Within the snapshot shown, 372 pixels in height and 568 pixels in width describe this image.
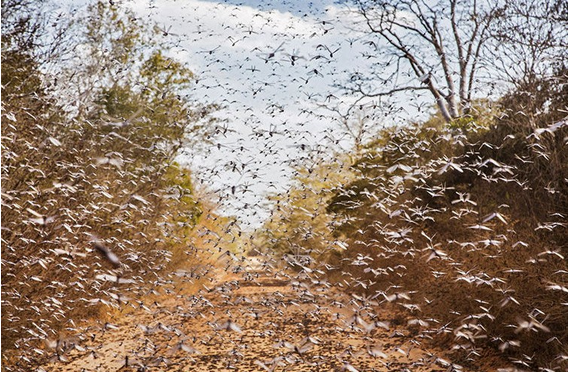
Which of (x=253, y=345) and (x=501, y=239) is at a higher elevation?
(x=501, y=239)

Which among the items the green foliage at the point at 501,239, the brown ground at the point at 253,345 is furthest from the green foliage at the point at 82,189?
the green foliage at the point at 501,239

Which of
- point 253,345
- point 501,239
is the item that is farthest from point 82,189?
point 501,239

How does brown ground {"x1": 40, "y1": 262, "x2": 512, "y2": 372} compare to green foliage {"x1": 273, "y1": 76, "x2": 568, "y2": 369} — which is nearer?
green foliage {"x1": 273, "y1": 76, "x2": 568, "y2": 369}

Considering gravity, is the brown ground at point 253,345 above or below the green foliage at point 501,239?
below

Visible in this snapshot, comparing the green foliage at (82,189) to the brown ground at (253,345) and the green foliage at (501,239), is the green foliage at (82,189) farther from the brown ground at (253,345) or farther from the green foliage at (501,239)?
the green foliage at (501,239)

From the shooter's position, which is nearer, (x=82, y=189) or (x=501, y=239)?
(x=501, y=239)

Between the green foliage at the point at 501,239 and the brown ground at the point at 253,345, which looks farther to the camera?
the brown ground at the point at 253,345

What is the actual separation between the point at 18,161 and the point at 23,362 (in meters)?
3.58

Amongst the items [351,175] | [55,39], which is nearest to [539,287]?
[55,39]

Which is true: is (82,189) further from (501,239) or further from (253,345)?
(501,239)

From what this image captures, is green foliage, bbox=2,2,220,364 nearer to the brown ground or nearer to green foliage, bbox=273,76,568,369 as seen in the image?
the brown ground

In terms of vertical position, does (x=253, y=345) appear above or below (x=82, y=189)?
below

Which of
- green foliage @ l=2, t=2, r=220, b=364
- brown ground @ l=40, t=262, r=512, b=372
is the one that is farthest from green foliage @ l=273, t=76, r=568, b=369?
green foliage @ l=2, t=2, r=220, b=364

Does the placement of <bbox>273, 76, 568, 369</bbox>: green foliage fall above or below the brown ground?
above
